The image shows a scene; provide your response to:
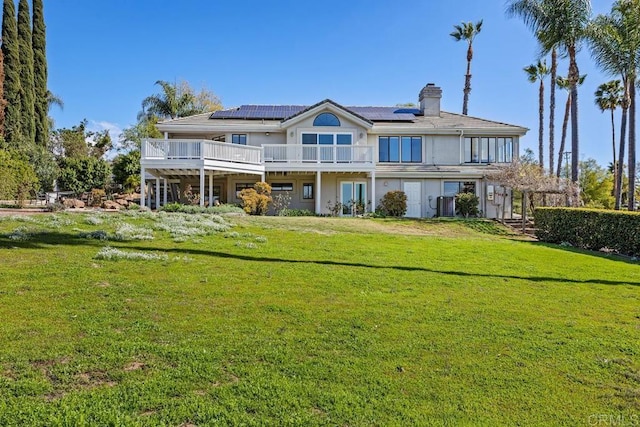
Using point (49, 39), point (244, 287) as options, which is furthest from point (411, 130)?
point (49, 39)

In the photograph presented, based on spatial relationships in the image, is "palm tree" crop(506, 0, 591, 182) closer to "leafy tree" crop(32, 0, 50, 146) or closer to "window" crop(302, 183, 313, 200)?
"window" crop(302, 183, 313, 200)

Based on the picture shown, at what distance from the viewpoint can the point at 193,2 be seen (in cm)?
1617

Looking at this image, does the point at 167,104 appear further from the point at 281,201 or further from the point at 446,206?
the point at 446,206

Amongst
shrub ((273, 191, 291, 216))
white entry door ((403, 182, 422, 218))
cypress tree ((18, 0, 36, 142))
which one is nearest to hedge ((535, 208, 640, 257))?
white entry door ((403, 182, 422, 218))

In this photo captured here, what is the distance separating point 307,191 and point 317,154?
3237mm

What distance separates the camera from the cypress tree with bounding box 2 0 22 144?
32.4 meters

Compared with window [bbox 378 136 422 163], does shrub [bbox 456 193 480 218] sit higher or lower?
lower

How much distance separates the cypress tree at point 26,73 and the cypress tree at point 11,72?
88cm

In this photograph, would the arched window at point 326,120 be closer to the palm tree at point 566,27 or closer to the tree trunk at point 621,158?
the palm tree at point 566,27

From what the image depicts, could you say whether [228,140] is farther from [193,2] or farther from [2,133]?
[2,133]

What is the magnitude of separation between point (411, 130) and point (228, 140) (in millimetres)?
10920

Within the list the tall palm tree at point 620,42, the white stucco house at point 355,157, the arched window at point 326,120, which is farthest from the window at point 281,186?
the tall palm tree at point 620,42

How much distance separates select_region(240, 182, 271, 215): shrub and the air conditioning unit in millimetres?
10516

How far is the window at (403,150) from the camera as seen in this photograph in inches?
1053
